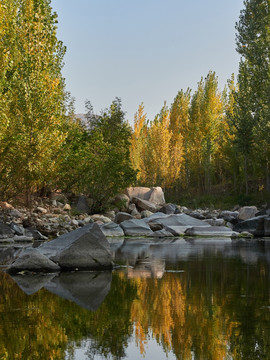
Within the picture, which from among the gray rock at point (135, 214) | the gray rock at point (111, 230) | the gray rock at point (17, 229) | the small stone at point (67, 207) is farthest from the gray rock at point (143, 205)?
the gray rock at point (17, 229)

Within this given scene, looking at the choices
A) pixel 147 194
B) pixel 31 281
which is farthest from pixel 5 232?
pixel 147 194

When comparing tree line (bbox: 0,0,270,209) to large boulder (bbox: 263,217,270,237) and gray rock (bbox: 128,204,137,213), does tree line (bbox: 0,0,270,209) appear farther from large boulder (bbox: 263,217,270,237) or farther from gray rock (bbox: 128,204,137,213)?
large boulder (bbox: 263,217,270,237)

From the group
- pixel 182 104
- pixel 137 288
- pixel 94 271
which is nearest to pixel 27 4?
pixel 94 271

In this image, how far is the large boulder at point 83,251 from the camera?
30.1 feet

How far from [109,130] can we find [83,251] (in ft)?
76.1

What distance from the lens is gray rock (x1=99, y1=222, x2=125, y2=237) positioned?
2136 cm

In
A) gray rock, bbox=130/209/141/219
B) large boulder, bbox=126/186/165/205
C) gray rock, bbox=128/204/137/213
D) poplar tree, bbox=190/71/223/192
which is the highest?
poplar tree, bbox=190/71/223/192

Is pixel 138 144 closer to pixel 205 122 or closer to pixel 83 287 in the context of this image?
pixel 205 122

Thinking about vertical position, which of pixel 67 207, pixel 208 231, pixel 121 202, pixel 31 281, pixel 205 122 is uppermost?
pixel 205 122

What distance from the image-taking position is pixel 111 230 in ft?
70.4

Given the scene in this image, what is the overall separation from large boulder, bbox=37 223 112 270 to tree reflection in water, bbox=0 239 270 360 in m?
0.73

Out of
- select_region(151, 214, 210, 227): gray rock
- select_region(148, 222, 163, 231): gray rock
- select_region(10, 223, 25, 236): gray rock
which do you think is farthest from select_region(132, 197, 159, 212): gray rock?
select_region(10, 223, 25, 236): gray rock

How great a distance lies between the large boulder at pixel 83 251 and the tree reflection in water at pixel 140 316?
73 centimetres

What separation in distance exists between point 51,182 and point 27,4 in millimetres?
9123
